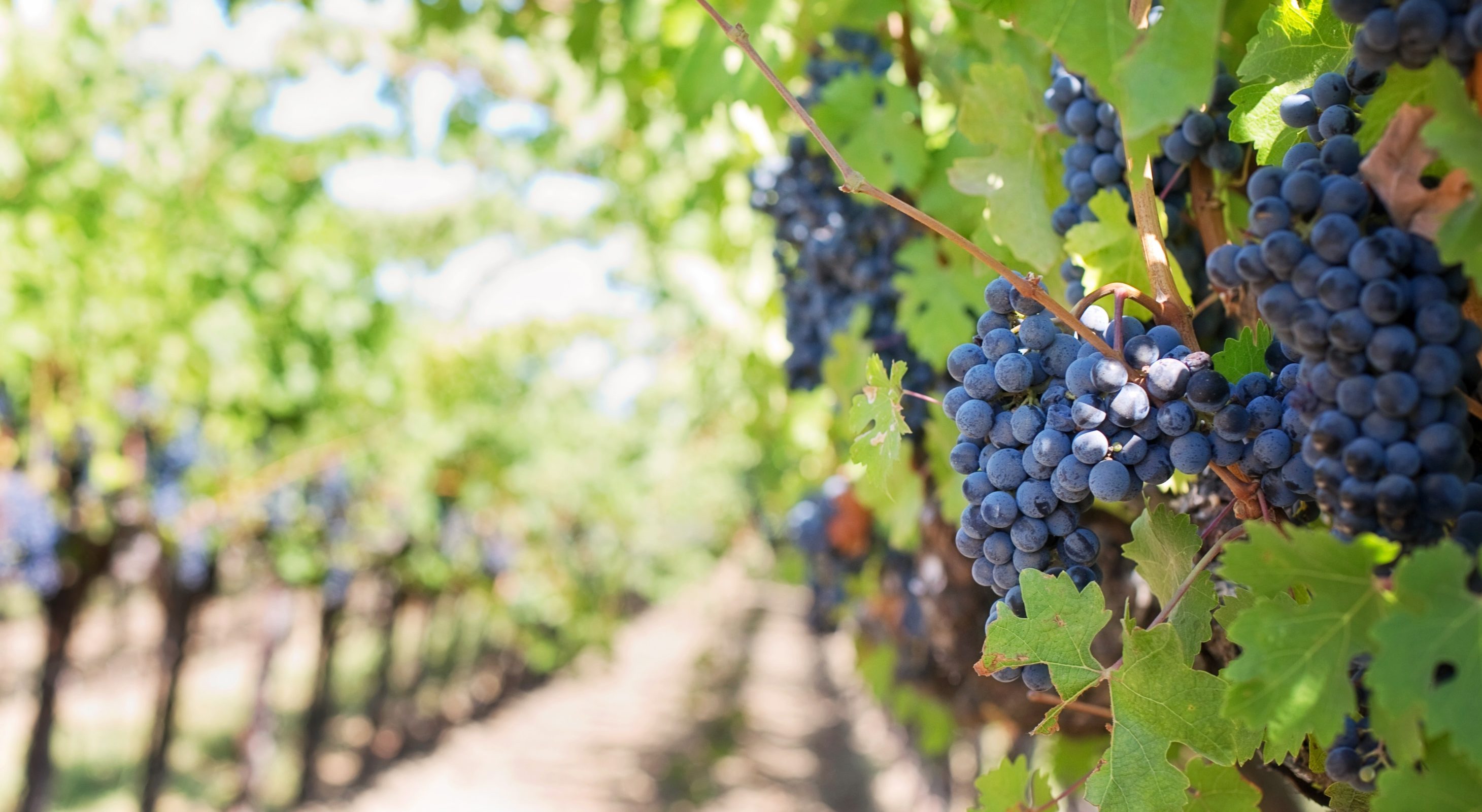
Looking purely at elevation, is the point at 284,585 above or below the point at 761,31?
below

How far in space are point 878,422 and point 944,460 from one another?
1.07 m

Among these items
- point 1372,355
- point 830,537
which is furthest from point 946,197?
point 830,537

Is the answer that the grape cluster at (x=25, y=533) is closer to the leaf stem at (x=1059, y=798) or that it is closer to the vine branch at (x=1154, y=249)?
the leaf stem at (x=1059, y=798)

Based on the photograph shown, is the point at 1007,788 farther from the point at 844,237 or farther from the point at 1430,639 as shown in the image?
the point at 844,237

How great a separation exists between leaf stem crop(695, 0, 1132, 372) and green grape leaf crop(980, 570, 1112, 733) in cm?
23

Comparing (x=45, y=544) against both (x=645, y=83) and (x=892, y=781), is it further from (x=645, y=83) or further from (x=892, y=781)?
(x=892, y=781)

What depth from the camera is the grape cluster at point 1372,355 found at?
77 cm

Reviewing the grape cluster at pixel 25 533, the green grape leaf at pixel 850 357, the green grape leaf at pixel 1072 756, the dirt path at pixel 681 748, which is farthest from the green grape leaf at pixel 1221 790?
the grape cluster at pixel 25 533

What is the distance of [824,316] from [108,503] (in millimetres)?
5839

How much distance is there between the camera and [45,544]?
5.68 m

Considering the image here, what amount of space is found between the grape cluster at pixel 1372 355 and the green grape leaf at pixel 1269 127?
252 mm

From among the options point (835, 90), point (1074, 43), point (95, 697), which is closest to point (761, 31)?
point (835, 90)

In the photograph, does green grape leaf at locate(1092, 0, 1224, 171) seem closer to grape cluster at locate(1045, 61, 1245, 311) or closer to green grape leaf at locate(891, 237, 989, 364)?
grape cluster at locate(1045, 61, 1245, 311)

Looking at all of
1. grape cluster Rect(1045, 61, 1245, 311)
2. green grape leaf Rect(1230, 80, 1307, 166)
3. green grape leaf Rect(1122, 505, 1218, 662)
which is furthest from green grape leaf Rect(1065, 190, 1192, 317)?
green grape leaf Rect(1122, 505, 1218, 662)
